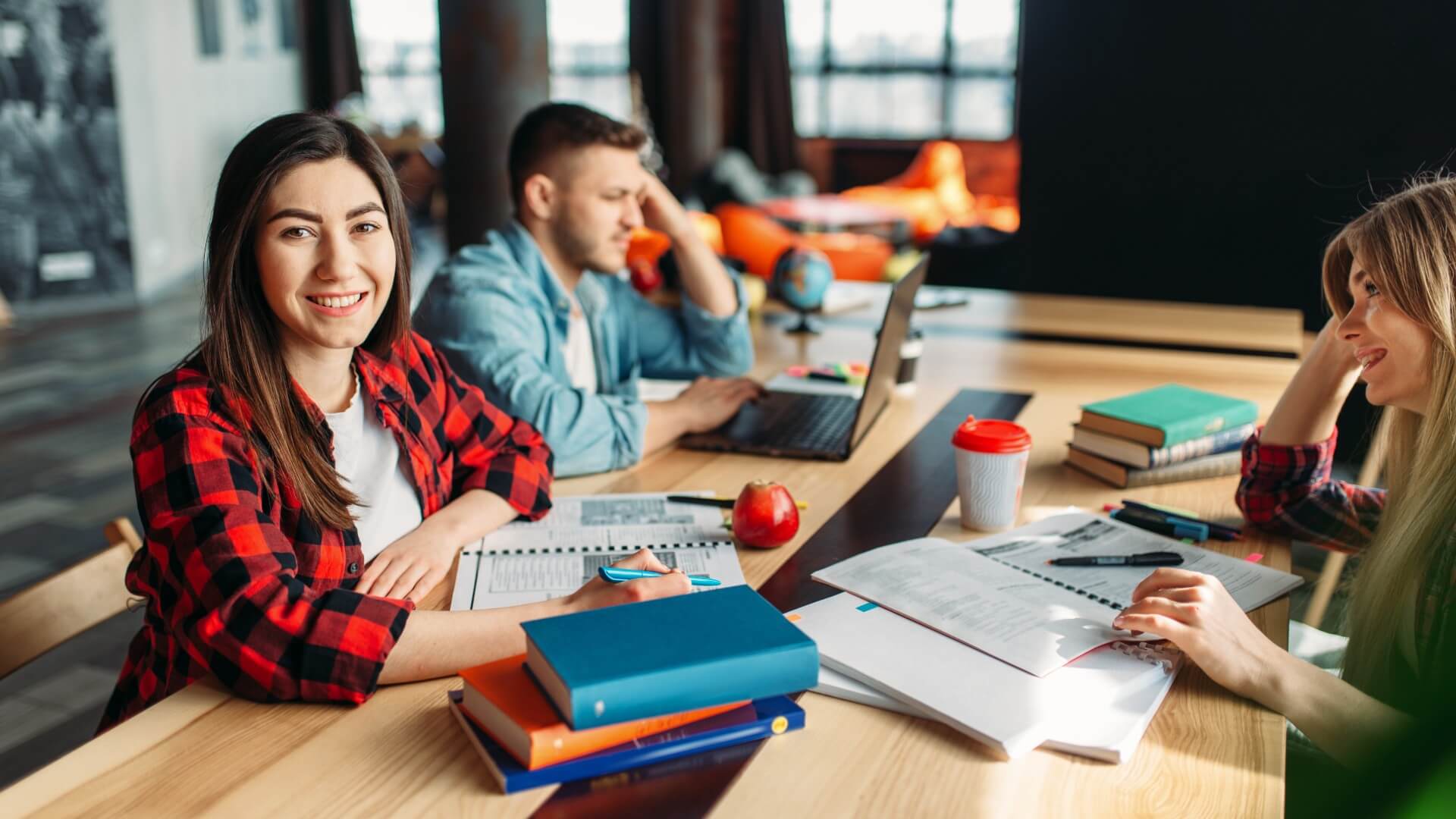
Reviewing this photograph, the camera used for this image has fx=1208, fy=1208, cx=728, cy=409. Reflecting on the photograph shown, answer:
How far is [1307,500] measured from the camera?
1.58 metres

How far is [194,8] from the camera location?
7.63 metres

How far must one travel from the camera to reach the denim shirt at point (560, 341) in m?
1.88

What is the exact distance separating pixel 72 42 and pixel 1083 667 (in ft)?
22.2

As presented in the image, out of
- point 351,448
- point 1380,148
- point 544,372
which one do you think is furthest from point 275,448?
point 1380,148

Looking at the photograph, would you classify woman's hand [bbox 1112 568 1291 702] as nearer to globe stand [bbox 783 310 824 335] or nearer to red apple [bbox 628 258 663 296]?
globe stand [bbox 783 310 824 335]

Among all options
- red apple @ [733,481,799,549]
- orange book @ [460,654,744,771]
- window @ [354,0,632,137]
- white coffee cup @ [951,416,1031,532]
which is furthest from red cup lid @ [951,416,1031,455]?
window @ [354,0,632,137]

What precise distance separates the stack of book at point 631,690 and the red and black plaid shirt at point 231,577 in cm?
14

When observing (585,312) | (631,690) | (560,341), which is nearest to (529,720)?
(631,690)

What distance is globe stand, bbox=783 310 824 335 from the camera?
2.88m

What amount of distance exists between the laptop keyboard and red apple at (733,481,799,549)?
0.42 meters

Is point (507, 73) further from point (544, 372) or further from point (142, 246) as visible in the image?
point (142, 246)

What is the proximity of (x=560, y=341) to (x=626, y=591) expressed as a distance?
1.09m

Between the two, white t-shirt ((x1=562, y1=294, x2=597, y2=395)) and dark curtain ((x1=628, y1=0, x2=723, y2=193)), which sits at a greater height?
dark curtain ((x1=628, y1=0, x2=723, y2=193))

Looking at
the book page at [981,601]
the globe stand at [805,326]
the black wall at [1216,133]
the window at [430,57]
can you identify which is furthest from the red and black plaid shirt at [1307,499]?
the window at [430,57]
